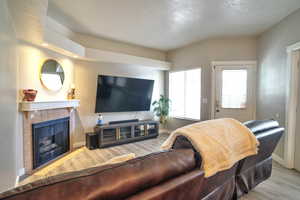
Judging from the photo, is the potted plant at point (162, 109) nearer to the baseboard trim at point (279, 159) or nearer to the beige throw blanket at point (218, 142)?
the baseboard trim at point (279, 159)

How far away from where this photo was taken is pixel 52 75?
3.20 metres

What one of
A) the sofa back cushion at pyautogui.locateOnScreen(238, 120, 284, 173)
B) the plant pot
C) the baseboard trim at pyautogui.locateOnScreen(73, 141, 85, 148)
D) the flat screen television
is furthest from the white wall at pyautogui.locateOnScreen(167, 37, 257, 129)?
the baseboard trim at pyautogui.locateOnScreen(73, 141, 85, 148)

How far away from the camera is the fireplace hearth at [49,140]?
2.74m

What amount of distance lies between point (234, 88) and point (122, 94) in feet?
9.37

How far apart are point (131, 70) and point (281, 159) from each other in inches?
156

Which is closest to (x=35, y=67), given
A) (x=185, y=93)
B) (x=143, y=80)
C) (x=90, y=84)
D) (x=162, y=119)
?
(x=90, y=84)

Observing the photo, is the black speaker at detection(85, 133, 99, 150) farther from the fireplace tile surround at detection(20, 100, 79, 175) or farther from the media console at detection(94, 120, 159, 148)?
the fireplace tile surround at detection(20, 100, 79, 175)

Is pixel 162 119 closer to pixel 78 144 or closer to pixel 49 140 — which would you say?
pixel 78 144

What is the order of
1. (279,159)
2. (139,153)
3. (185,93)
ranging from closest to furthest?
1. (279,159)
2. (139,153)
3. (185,93)

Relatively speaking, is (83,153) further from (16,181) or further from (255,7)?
(255,7)

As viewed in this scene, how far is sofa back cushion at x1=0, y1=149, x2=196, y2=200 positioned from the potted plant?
3946 mm

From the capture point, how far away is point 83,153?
342 centimetres

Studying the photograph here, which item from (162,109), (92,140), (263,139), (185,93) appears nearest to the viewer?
(263,139)

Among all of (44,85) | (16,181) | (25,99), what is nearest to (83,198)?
(16,181)
